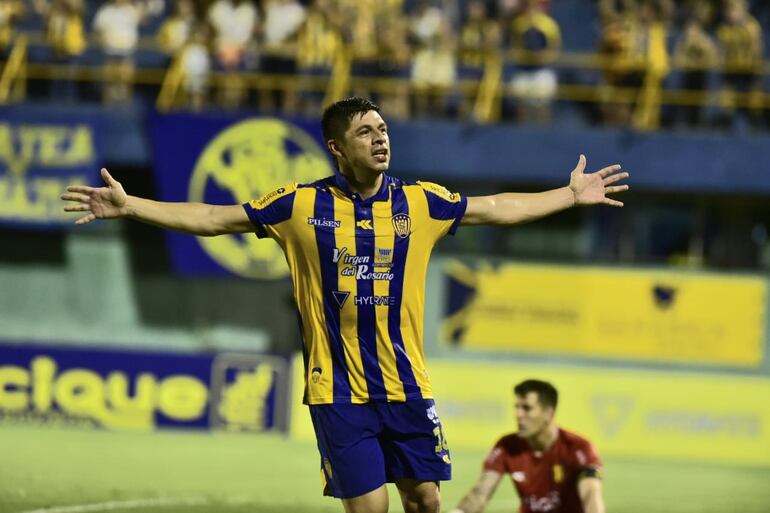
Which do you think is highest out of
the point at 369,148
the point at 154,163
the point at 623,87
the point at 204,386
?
the point at 623,87

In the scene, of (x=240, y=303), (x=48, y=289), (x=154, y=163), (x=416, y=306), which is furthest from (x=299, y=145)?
(x=416, y=306)

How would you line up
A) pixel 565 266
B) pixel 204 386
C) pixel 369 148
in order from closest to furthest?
pixel 369 148, pixel 204 386, pixel 565 266

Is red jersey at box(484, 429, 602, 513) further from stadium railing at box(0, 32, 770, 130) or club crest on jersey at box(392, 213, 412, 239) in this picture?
stadium railing at box(0, 32, 770, 130)

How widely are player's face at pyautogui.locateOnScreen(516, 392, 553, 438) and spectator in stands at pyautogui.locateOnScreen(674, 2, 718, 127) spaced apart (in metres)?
13.4

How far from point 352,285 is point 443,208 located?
0.63 meters

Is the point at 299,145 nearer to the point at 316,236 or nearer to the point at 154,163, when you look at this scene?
the point at 154,163

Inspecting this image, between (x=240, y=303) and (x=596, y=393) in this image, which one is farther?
(x=240, y=303)

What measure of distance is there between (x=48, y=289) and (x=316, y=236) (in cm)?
1539

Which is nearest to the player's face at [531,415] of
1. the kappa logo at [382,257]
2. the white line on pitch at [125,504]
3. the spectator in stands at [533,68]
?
the kappa logo at [382,257]

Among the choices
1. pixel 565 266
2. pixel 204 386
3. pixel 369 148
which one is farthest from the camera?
pixel 565 266

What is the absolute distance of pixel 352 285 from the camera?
21.3 ft

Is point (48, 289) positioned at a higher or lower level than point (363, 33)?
lower

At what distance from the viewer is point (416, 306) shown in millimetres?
6617

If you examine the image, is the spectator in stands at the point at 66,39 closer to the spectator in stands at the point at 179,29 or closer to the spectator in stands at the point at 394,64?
the spectator in stands at the point at 179,29
